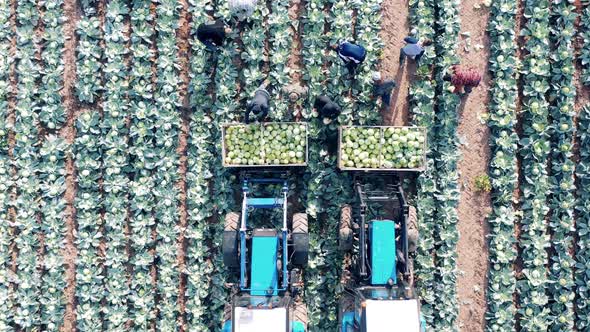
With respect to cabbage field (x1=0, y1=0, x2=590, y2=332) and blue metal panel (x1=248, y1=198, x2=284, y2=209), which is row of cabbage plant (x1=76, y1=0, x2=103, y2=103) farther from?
blue metal panel (x1=248, y1=198, x2=284, y2=209)

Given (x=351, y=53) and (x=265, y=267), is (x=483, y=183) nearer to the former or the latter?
(x=351, y=53)

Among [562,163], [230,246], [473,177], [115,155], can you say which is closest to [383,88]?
[473,177]

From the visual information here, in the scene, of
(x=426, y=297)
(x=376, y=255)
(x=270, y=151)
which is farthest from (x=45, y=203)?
(x=426, y=297)

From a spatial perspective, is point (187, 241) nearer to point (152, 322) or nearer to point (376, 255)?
point (152, 322)

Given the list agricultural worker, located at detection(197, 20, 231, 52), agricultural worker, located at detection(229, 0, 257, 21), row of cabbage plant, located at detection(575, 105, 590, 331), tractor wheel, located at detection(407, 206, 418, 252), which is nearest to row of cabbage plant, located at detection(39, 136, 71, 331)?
agricultural worker, located at detection(197, 20, 231, 52)

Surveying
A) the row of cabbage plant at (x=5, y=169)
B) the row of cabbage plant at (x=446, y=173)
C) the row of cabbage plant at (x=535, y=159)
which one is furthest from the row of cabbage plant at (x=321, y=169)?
the row of cabbage plant at (x=5, y=169)

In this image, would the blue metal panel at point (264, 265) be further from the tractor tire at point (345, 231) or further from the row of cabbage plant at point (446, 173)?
the row of cabbage plant at point (446, 173)
